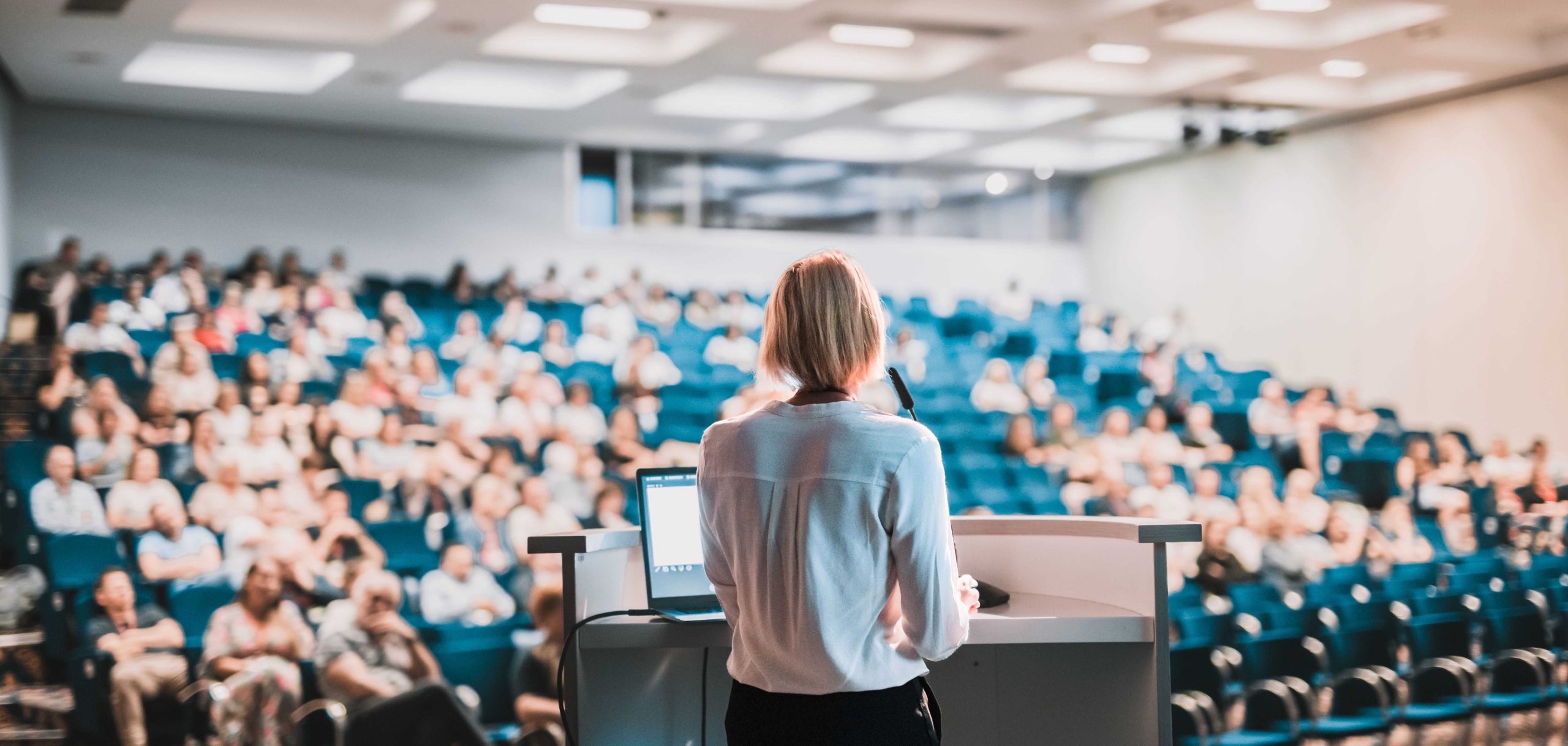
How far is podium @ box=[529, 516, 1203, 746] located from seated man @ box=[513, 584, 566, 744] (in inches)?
67.8

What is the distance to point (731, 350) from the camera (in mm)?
9578

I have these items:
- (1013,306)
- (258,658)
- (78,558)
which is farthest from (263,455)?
(1013,306)

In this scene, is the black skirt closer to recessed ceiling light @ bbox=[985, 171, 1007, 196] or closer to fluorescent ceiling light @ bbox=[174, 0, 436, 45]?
fluorescent ceiling light @ bbox=[174, 0, 436, 45]

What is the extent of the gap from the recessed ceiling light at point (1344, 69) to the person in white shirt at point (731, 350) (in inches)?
167

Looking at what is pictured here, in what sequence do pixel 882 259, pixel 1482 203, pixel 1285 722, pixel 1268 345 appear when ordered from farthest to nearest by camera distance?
pixel 882 259 → pixel 1268 345 → pixel 1482 203 → pixel 1285 722

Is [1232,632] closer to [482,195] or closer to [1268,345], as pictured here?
[1268,345]

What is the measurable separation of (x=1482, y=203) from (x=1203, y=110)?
2.01 m

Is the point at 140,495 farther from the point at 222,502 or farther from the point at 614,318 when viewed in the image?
the point at 614,318

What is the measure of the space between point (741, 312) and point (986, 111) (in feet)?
8.16

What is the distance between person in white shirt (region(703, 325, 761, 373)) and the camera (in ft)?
31.3

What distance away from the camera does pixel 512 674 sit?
420 cm

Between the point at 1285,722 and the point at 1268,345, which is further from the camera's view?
the point at 1268,345

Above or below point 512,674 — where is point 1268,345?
above

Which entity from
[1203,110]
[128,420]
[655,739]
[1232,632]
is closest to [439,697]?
[655,739]
